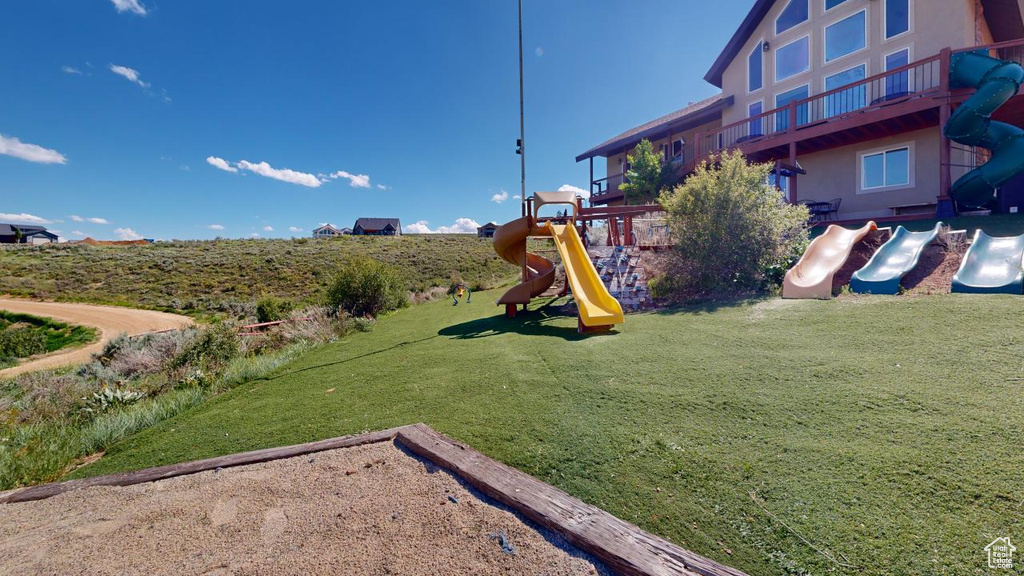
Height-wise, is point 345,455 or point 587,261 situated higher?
point 587,261

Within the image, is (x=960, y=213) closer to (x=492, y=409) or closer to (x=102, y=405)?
(x=492, y=409)

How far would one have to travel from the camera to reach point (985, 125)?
926cm

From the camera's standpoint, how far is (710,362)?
4008 mm

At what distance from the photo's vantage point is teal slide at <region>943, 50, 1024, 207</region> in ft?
29.0

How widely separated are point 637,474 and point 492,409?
1509 millimetres

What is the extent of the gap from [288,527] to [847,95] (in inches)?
718

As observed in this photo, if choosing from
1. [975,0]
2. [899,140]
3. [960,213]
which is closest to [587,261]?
[960,213]

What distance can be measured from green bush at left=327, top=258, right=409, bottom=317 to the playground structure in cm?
485

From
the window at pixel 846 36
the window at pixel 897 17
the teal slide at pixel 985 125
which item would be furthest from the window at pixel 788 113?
the teal slide at pixel 985 125

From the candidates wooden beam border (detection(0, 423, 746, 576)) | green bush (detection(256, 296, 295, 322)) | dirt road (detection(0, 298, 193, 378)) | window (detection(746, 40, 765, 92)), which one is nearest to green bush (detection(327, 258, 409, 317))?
green bush (detection(256, 296, 295, 322))

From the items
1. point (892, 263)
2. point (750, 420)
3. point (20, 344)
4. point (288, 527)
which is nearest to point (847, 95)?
point (892, 263)

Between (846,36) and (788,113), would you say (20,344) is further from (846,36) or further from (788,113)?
(846,36)

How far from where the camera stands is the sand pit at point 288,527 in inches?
74.3

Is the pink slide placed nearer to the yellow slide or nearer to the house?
the yellow slide
